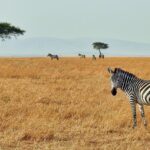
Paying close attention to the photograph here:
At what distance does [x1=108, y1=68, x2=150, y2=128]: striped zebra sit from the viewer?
436 inches

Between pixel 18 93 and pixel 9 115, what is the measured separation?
14.8 feet

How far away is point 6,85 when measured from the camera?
19.5m

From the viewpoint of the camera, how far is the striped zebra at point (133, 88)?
11076 millimetres

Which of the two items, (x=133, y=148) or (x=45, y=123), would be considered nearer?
(x=133, y=148)

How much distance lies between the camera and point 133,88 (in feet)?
38.0
